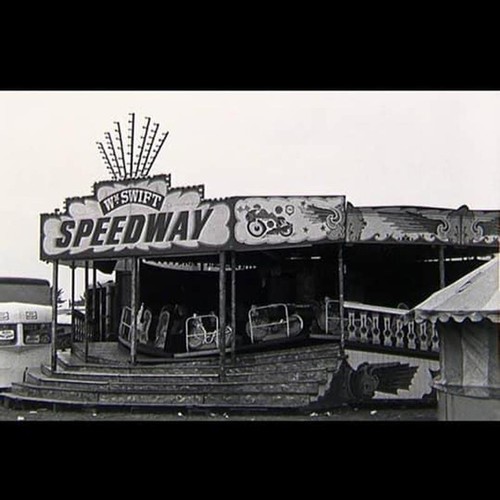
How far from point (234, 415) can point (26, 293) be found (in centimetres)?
869

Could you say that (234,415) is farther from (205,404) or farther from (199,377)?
(199,377)

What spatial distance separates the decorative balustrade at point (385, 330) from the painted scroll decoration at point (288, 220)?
1693 millimetres

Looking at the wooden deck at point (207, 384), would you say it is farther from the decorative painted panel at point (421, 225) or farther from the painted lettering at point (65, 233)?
the painted lettering at point (65, 233)

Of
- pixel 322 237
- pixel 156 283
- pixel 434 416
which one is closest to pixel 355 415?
pixel 434 416

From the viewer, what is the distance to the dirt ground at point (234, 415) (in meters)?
13.1

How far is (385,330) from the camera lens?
1472cm

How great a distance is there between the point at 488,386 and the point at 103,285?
52.8 ft

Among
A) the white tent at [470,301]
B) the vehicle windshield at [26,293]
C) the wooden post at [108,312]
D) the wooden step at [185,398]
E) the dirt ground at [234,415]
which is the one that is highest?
the white tent at [470,301]

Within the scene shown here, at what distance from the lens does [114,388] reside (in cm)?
1471

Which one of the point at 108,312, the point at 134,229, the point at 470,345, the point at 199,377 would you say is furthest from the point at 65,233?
the point at 470,345

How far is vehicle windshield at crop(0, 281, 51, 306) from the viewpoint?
19094mm

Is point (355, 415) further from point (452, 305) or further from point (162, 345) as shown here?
point (162, 345)

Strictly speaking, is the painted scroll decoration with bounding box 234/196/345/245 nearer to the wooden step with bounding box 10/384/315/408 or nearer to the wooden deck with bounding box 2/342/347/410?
the wooden deck with bounding box 2/342/347/410

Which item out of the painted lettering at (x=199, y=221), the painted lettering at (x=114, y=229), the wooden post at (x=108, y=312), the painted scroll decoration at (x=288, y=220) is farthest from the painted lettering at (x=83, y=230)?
the wooden post at (x=108, y=312)
